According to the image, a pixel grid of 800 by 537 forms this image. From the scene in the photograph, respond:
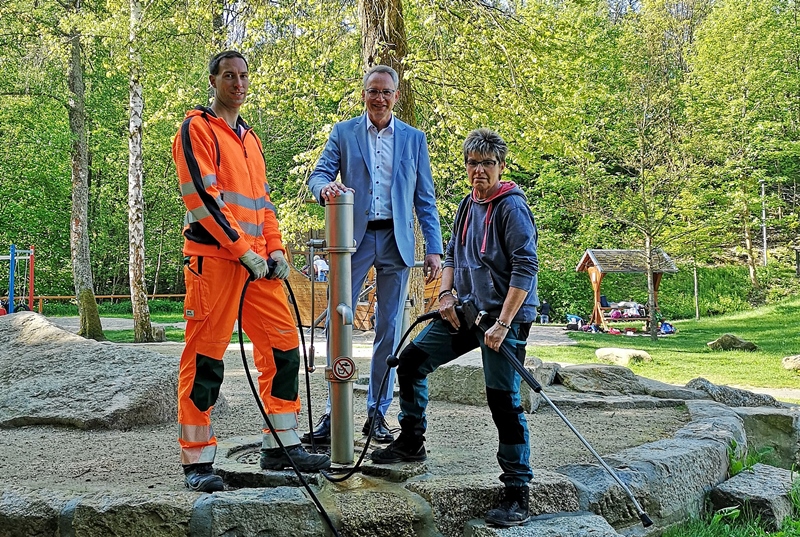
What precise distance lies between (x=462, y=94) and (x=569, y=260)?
16.7 meters

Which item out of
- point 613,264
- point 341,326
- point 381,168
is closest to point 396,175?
point 381,168

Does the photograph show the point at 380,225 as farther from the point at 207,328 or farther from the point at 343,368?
the point at 207,328

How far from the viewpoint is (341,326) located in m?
3.37

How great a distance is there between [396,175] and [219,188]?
3.16 feet

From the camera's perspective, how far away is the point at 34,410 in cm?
517

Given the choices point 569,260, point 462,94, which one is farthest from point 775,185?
point 462,94

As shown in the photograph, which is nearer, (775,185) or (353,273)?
(353,273)

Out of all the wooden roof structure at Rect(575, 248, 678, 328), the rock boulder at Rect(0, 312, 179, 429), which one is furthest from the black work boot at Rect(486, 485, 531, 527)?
the wooden roof structure at Rect(575, 248, 678, 328)

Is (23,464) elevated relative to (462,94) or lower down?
lower down

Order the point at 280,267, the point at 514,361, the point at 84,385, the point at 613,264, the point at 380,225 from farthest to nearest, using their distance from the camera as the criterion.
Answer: the point at 613,264 < the point at 84,385 < the point at 380,225 < the point at 280,267 < the point at 514,361

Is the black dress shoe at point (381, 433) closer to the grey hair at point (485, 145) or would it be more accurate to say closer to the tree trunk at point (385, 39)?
the grey hair at point (485, 145)

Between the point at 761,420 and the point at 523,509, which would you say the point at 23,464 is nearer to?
the point at 523,509

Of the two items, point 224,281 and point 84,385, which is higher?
point 224,281

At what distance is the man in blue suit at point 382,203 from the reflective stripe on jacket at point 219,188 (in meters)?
0.41
